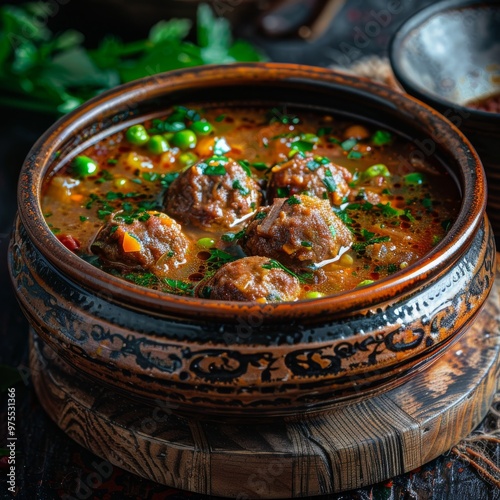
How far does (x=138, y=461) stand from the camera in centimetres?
342

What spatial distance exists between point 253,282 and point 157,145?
4.60 feet

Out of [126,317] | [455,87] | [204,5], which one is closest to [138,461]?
[126,317]

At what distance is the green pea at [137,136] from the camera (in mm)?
4285

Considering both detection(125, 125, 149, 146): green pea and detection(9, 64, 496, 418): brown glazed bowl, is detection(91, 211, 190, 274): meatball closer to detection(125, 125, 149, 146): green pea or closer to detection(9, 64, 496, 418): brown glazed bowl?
detection(9, 64, 496, 418): brown glazed bowl

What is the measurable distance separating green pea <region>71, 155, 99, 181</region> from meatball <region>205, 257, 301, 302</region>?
3.86ft

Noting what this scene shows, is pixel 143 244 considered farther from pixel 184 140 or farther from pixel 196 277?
pixel 184 140

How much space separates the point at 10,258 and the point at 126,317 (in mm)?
867

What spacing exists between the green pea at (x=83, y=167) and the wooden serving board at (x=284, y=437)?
103 cm

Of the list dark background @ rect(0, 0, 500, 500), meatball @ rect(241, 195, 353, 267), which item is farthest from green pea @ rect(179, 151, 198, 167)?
dark background @ rect(0, 0, 500, 500)

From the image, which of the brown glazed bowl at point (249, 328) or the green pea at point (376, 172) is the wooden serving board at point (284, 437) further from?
the green pea at point (376, 172)

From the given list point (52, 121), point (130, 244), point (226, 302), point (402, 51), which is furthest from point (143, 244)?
point (52, 121)

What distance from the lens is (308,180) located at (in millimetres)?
3799

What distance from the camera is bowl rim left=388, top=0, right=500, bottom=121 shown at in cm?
440

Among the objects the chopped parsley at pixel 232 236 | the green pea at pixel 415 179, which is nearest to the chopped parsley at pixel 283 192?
the chopped parsley at pixel 232 236
